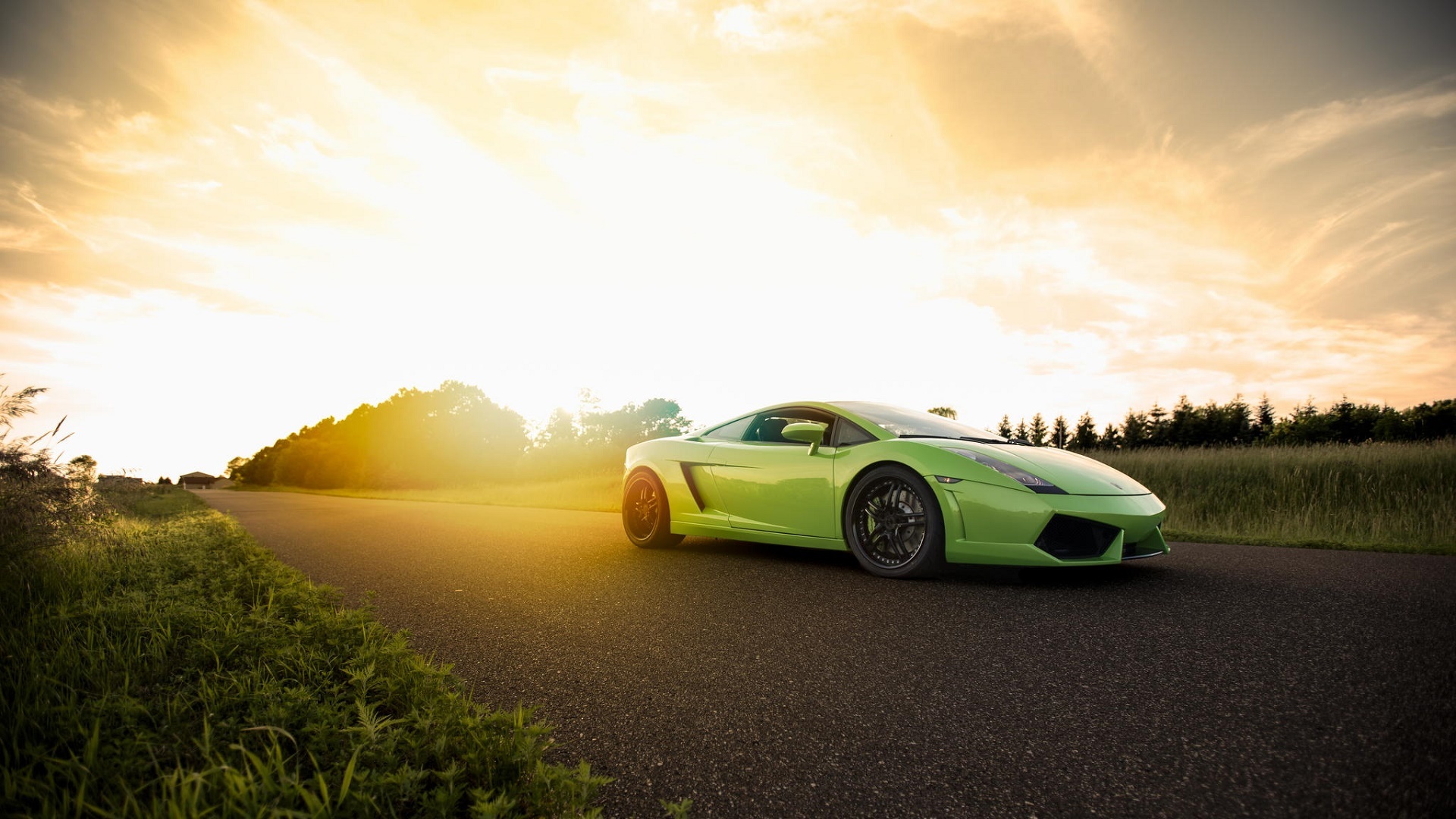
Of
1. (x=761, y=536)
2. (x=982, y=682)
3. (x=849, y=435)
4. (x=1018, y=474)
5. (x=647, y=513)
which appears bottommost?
(x=982, y=682)

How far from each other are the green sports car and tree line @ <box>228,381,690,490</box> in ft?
149

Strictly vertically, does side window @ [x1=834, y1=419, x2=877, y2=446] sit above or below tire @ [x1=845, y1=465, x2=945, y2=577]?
above

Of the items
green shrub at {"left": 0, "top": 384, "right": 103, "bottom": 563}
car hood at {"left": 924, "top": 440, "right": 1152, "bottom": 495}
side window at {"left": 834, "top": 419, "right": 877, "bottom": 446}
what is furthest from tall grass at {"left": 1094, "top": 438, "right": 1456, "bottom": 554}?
green shrub at {"left": 0, "top": 384, "right": 103, "bottom": 563}

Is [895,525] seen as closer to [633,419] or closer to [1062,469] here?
[1062,469]

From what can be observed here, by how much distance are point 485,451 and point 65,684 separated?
2352 inches

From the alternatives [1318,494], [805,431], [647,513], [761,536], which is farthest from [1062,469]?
[1318,494]

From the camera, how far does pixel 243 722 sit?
84.4 inches

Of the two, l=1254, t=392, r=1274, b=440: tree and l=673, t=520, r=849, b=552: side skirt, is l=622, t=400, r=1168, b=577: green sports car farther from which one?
l=1254, t=392, r=1274, b=440: tree

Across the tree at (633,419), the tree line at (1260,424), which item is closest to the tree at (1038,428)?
the tree line at (1260,424)

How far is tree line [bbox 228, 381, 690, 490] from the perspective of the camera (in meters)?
55.2

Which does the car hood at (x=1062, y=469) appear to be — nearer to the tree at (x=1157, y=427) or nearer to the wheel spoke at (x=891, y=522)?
the wheel spoke at (x=891, y=522)

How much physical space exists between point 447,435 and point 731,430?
56844 mm

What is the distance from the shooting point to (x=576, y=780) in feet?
5.93

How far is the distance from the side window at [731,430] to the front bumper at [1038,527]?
2.18 m
